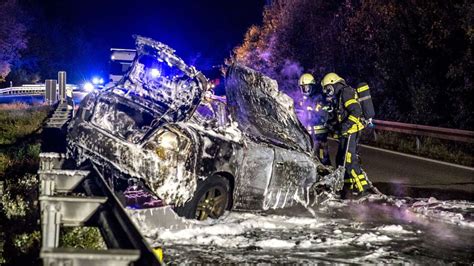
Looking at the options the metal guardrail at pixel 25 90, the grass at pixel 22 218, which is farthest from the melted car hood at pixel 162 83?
the metal guardrail at pixel 25 90

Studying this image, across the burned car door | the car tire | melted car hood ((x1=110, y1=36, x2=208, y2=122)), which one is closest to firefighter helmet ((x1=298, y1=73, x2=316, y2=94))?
the burned car door

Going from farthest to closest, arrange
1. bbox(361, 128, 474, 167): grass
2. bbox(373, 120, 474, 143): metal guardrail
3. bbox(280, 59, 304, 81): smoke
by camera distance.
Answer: bbox(280, 59, 304, 81): smoke → bbox(373, 120, 474, 143): metal guardrail → bbox(361, 128, 474, 167): grass

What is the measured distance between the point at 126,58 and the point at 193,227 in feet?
53.6

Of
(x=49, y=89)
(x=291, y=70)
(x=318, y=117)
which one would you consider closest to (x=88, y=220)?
(x=318, y=117)

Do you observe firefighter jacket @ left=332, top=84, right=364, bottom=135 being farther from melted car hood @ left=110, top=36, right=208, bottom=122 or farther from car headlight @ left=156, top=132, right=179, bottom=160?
car headlight @ left=156, top=132, right=179, bottom=160

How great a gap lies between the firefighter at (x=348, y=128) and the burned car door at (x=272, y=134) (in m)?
1.24

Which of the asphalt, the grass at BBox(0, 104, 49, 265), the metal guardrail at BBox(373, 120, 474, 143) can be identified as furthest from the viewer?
the metal guardrail at BBox(373, 120, 474, 143)

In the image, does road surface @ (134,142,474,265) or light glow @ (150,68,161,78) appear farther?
light glow @ (150,68,161,78)

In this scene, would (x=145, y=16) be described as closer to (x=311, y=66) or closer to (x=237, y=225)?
(x=311, y=66)

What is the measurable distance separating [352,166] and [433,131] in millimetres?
7269

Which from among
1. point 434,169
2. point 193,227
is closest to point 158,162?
point 193,227

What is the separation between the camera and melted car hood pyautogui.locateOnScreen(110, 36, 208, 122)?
20.1ft

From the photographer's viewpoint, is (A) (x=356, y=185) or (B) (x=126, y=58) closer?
(A) (x=356, y=185)

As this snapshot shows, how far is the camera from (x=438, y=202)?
26.7ft
